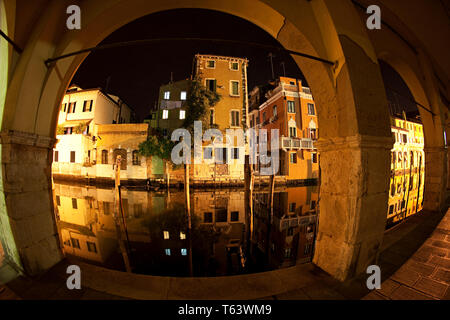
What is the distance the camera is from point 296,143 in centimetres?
1622

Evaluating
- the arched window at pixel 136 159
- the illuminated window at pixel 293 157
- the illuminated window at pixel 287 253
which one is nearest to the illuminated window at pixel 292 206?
the illuminated window at pixel 287 253

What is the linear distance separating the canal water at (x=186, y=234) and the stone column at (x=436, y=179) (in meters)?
3.71

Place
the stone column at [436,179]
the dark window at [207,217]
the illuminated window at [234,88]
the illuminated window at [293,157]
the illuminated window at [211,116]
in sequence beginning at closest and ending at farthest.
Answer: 1. the stone column at [436,179]
2. the dark window at [207,217]
3. the illuminated window at [211,116]
4. the illuminated window at [234,88]
5. the illuminated window at [293,157]

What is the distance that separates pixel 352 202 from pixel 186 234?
6465 mm

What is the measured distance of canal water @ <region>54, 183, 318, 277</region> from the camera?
16.5 feet

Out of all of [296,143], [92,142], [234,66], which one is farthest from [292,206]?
[92,142]

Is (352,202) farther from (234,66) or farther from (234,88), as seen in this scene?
(234,66)

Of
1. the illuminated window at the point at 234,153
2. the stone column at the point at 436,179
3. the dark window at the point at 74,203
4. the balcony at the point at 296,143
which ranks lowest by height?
the dark window at the point at 74,203

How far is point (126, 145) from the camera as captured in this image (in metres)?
16.1

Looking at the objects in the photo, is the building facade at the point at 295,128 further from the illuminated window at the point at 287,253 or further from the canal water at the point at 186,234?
the illuminated window at the point at 287,253

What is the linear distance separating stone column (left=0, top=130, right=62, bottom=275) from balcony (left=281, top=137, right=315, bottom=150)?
16.1 meters

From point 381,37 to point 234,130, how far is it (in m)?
12.3

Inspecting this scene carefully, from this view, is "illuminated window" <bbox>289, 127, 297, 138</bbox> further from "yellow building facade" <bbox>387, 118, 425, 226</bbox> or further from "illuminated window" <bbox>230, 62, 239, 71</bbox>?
"yellow building facade" <bbox>387, 118, 425, 226</bbox>

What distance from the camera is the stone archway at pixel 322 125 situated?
2.08 m
